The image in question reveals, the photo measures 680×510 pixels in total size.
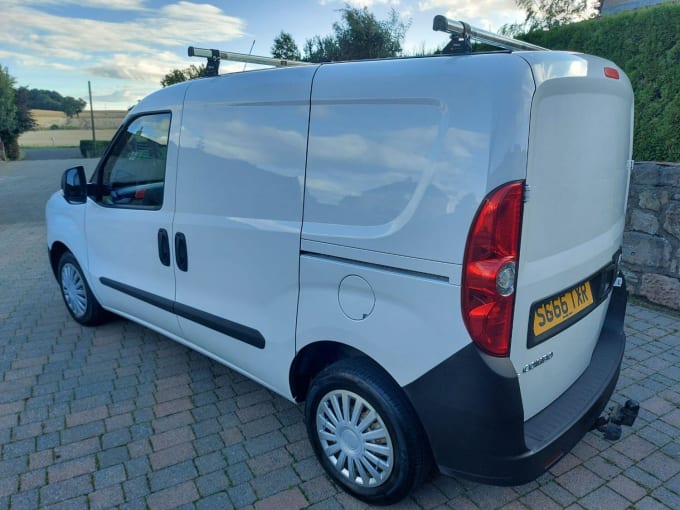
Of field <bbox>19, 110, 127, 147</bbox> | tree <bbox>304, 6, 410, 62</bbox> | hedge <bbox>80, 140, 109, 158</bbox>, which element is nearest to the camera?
tree <bbox>304, 6, 410, 62</bbox>

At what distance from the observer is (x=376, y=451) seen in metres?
2.17

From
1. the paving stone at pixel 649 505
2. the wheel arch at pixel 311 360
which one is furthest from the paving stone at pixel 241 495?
the paving stone at pixel 649 505

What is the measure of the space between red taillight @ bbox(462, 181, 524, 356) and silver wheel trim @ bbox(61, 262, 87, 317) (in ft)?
11.8

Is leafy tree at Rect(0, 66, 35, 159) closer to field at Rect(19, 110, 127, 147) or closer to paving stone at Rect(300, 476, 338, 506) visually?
field at Rect(19, 110, 127, 147)

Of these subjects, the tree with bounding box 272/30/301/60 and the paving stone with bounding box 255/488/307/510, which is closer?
the paving stone with bounding box 255/488/307/510

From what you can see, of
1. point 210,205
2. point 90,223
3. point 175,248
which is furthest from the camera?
point 90,223

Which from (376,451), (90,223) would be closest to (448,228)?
(376,451)

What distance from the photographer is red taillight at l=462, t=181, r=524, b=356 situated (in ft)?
5.56

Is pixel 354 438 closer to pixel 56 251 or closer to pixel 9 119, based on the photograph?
pixel 56 251

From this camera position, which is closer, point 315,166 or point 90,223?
point 315,166

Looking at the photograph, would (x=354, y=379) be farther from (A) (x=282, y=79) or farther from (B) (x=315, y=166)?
(A) (x=282, y=79)

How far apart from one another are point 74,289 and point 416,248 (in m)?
3.64

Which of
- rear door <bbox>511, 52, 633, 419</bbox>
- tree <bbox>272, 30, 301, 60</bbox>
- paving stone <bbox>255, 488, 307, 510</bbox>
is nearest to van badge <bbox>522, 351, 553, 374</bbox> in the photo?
rear door <bbox>511, 52, 633, 419</bbox>

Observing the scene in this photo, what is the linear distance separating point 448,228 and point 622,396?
2.24m
